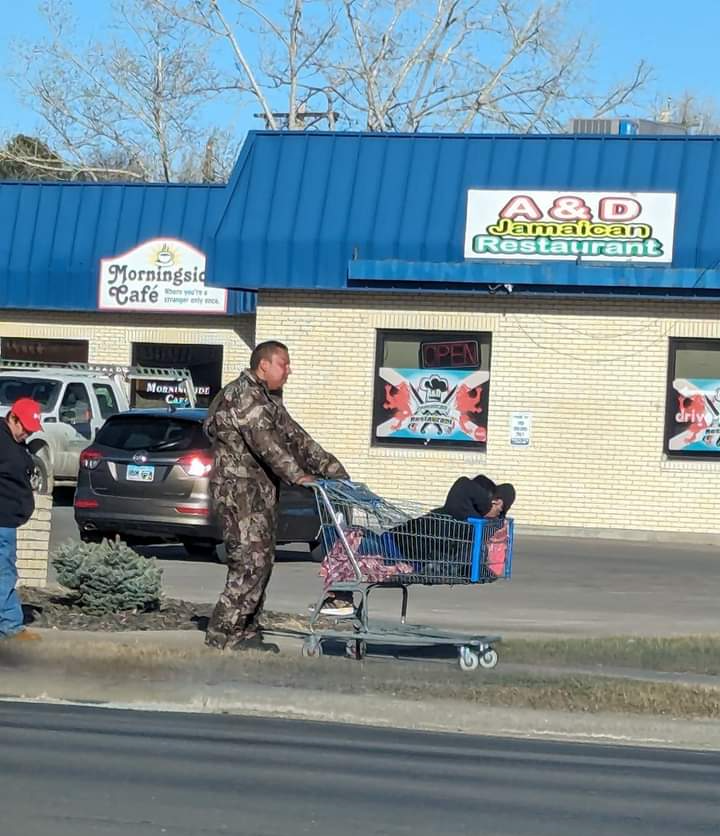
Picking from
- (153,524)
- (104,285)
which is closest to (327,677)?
(153,524)

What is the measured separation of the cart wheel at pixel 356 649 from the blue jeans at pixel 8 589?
90.0 inches

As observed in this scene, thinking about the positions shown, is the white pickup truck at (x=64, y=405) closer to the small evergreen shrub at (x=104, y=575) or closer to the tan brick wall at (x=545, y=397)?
the tan brick wall at (x=545, y=397)

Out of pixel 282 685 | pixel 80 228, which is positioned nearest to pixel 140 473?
pixel 282 685

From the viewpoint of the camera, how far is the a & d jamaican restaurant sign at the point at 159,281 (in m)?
28.8

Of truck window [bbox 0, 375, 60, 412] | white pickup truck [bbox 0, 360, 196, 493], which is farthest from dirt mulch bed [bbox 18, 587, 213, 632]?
truck window [bbox 0, 375, 60, 412]

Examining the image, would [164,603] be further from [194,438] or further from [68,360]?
[68,360]

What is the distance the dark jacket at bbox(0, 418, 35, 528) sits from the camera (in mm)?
10672

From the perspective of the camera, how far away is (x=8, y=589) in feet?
35.2

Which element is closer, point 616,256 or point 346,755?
point 346,755

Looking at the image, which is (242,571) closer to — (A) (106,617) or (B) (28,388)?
(A) (106,617)

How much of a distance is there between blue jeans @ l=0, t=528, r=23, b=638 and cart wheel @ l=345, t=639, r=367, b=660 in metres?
2.29

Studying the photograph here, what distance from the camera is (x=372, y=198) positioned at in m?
23.9

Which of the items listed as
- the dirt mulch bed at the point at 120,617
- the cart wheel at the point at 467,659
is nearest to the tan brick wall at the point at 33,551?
the dirt mulch bed at the point at 120,617

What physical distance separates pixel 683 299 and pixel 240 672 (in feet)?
47.4
